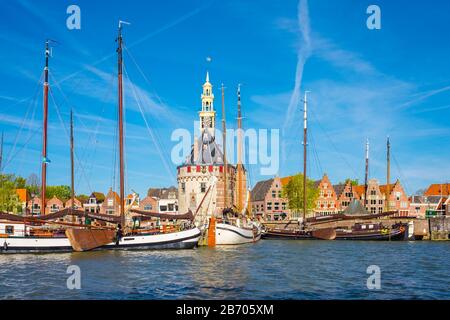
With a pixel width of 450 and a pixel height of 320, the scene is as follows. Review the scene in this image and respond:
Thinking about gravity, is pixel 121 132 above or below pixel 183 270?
above

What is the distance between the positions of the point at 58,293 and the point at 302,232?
4947 centimetres

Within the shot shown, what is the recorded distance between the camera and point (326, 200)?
99.1m

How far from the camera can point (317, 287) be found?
2352 centimetres

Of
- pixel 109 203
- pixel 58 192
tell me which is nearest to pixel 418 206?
pixel 109 203

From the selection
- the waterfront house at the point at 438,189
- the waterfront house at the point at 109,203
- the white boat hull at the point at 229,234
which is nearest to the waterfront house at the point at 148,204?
the waterfront house at the point at 109,203

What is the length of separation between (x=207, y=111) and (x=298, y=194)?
2274cm

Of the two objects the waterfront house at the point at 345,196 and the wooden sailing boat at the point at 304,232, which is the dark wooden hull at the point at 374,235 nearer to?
the wooden sailing boat at the point at 304,232

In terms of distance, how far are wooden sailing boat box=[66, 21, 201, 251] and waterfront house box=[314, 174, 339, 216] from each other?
177 feet

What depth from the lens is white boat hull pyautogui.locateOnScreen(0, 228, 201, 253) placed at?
4225 cm

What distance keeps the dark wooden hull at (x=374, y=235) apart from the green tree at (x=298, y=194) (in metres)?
22.8

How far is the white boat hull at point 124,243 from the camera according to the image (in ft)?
139
